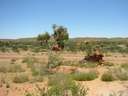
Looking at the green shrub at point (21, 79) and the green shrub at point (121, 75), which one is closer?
the green shrub at point (21, 79)

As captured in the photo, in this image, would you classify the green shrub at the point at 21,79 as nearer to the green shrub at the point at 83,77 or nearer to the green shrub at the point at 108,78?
the green shrub at the point at 83,77

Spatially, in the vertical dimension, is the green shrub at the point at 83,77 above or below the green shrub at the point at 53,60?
below

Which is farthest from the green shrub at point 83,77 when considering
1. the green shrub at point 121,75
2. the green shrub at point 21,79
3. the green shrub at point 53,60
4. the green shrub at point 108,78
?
the green shrub at point 53,60

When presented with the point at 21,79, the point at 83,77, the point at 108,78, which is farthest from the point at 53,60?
the point at 108,78

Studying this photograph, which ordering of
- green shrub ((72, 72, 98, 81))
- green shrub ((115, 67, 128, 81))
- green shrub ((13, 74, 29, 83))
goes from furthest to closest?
green shrub ((72, 72, 98, 81)), green shrub ((115, 67, 128, 81)), green shrub ((13, 74, 29, 83))

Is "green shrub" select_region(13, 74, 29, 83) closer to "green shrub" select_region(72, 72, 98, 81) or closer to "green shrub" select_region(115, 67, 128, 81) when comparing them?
"green shrub" select_region(72, 72, 98, 81)

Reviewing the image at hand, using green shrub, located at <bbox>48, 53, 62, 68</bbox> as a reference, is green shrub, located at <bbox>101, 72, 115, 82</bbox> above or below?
below

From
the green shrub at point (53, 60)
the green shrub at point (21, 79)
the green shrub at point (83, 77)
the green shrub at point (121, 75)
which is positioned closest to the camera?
the green shrub at point (21, 79)

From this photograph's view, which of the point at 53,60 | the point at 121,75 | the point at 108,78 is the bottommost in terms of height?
the point at 108,78

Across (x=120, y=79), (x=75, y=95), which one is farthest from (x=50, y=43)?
(x=75, y=95)

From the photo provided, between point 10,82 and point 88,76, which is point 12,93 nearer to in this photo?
point 10,82

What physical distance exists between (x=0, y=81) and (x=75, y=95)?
9.05 m

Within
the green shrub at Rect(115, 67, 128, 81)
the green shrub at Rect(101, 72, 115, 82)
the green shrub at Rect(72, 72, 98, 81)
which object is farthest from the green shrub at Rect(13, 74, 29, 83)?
the green shrub at Rect(115, 67, 128, 81)

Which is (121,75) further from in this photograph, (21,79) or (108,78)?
(21,79)
